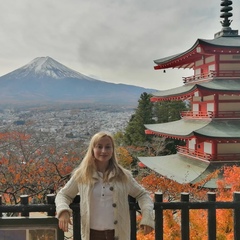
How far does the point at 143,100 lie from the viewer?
30.5 meters

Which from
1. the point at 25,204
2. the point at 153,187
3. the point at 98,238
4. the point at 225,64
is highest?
the point at 225,64

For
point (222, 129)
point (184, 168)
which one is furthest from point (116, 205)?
point (184, 168)

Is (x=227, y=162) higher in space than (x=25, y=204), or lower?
lower

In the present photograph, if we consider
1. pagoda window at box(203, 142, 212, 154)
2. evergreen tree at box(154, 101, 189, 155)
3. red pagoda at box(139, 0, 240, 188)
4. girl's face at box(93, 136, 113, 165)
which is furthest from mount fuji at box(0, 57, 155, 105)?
girl's face at box(93, 136, 113, 165)

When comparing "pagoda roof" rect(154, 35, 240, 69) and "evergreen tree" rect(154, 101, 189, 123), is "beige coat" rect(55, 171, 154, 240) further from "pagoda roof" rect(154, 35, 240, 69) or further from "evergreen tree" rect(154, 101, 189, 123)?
"evergreen tree" rect(154, 101, 189, 123)

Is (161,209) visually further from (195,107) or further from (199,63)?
(199,63)

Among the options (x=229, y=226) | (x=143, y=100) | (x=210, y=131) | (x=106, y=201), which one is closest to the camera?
(x=106, y=201)

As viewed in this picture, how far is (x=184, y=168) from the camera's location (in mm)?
13445

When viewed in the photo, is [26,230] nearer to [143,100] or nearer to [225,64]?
[225,64]

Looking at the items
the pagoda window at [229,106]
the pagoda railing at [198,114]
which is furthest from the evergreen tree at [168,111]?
the pagoda window at [229,106]

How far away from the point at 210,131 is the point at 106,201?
35.2 feet

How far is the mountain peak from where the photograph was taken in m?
126

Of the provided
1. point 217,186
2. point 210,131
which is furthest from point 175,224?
point 210,131

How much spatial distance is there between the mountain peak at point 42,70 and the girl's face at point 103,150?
125669 millimetres
